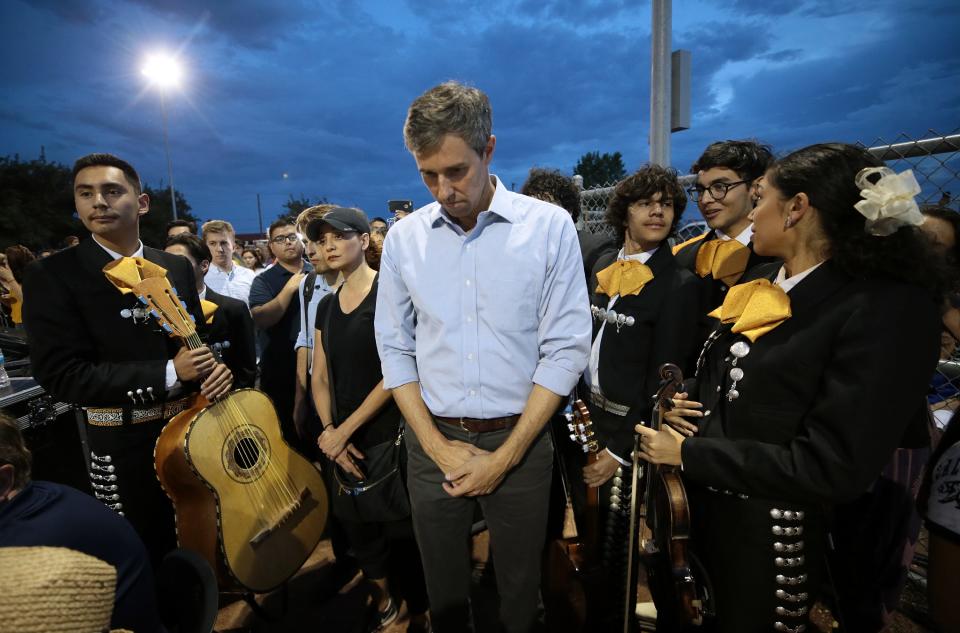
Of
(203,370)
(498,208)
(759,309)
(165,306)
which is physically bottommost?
(203,370)

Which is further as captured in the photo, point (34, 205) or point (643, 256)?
point (34, 205)

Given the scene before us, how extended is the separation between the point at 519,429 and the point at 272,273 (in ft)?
11.4

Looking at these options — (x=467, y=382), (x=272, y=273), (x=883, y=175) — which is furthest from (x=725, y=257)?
(x=272, y=273)

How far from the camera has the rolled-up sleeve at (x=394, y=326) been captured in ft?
6.19

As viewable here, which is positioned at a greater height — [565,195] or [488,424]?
[565,195]

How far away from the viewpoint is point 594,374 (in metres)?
2.59

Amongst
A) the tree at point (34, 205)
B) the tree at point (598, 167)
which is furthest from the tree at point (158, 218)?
the tree at point (598, 167)

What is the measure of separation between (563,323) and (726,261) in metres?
1.45

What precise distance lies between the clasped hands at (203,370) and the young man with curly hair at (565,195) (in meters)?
2.57

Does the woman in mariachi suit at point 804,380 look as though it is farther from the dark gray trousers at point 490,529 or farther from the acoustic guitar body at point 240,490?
the acoustic guitar body at point 240,490

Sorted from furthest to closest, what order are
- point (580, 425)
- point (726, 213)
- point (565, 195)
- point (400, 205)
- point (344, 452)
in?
point (400, 205), point (565, 195), point (726, 213), point (344, 452), point (580, 425)

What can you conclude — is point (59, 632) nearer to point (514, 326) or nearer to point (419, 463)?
point (419, 463)

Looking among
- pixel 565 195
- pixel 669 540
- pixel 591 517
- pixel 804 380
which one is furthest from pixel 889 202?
pixel 565 195

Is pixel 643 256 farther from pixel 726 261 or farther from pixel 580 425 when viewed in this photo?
pixel 580 425
